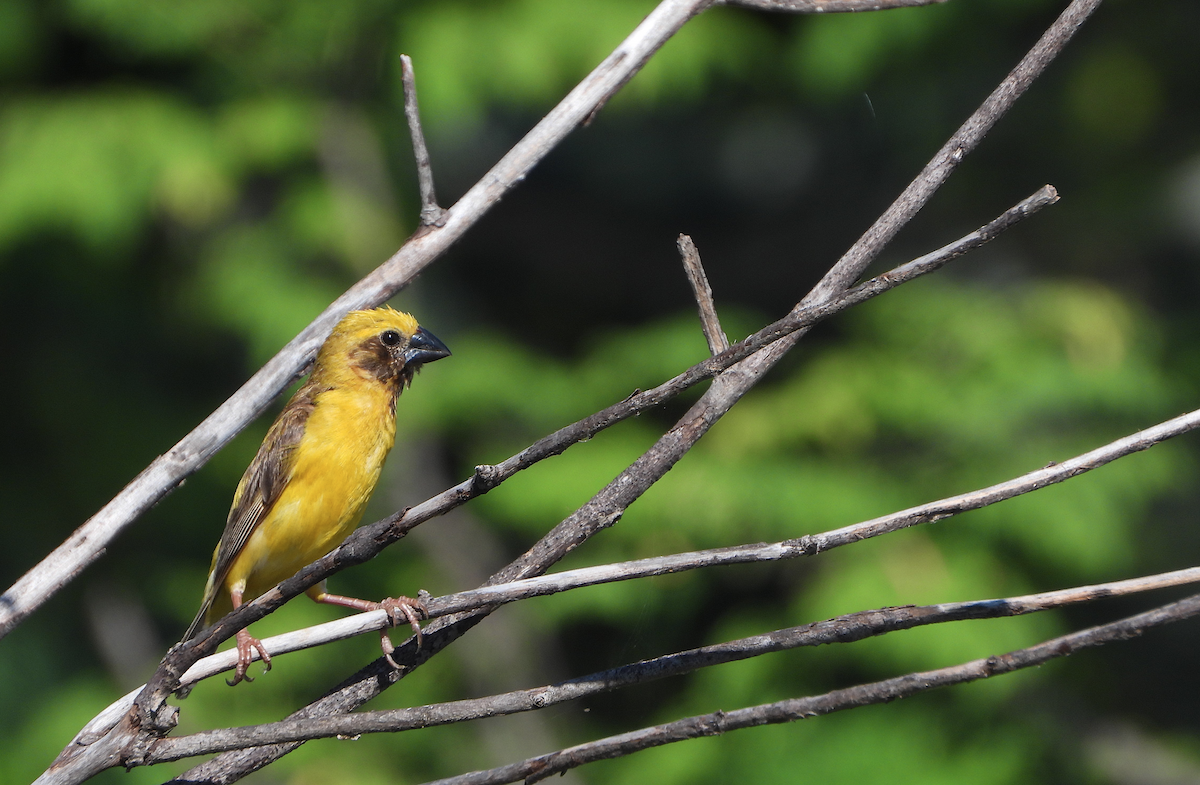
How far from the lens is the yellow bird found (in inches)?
137

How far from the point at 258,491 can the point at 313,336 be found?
1.54 meters

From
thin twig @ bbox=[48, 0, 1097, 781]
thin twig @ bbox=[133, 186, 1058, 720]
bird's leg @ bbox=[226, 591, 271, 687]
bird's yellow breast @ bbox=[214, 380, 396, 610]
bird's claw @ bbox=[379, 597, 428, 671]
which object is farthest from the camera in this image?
bird's yellow breast @ bbox=[214, 380, 396, 610]

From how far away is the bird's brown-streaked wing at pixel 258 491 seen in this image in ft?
11.7

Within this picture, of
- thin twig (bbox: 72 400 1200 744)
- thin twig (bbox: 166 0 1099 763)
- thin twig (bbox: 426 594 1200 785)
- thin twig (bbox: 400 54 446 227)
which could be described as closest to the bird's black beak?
thin twig (bbox: 400 54 446 227)

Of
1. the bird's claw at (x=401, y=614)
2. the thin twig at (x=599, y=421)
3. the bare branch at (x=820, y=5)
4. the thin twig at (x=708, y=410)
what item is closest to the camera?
the thin twig at (x=599, y=421)

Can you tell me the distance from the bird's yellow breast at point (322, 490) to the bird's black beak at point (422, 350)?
0.24 metres

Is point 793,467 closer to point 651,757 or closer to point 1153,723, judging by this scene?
point 651,757

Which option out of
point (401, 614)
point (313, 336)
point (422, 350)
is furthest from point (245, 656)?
point (422, 350)

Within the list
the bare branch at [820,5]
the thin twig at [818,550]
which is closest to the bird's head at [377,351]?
the bare branch at [820,5]

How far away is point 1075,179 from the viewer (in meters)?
7.04

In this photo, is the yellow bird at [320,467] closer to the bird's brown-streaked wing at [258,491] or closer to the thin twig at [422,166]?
the bird's brown-streaked wing at [258,491]

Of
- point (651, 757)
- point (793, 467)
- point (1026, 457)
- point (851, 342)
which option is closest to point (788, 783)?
point (651, 757)

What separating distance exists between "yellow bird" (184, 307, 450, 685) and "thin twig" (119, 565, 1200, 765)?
1631 mm

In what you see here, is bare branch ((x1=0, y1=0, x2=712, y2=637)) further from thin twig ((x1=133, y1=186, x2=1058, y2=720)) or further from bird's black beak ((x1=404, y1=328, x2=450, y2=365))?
bird's black beak ((x1=404, y1=328, x2=450, y2=365))
